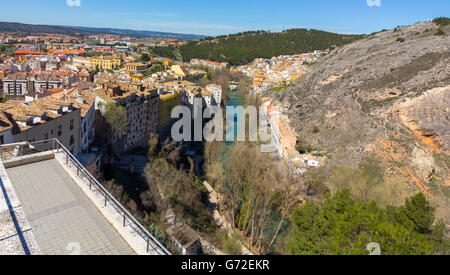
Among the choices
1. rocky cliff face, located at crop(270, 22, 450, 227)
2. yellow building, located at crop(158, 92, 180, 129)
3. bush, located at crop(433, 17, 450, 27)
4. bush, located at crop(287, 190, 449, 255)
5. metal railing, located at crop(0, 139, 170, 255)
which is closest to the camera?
metal railing, located at crop(0, 139, 170, 255)

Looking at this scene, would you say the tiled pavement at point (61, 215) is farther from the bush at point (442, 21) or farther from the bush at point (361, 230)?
the bush at point (442, 21)

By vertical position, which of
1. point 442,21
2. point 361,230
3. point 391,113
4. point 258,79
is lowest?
point 361,230

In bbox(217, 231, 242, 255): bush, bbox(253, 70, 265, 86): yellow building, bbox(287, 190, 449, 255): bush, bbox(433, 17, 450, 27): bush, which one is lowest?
bbox(217, 231, 242, 255): bush

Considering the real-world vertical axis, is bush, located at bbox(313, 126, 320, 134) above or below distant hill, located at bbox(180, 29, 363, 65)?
below

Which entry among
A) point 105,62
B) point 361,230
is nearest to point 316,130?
point 361,230

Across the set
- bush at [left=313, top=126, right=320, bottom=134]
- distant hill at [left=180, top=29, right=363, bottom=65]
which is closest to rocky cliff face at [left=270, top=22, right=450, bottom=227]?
bush at [left=313, top=126, right=320, bottom=134]

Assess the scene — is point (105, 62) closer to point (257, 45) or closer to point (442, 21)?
point (442, 21)

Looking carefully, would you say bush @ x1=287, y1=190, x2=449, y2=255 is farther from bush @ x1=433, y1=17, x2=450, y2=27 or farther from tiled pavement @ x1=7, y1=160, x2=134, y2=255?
bush @ x1=433, y1=17, x2=450, y2=27
